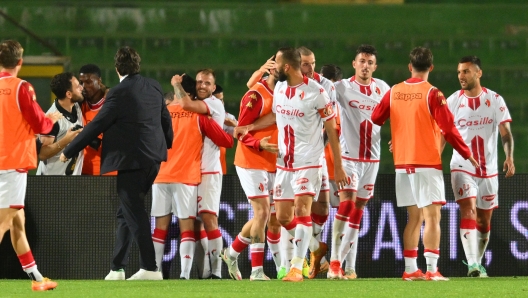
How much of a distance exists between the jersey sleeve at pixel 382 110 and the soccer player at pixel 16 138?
2669 millimetres

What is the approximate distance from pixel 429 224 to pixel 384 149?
20.4 feet

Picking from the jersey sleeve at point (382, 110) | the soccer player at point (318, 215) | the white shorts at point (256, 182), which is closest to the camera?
the jersey sleeve at point (382, 110)

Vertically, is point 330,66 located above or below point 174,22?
below

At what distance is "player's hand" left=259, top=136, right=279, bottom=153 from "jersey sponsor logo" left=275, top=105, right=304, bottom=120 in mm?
272

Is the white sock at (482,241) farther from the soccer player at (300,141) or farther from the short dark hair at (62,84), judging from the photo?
the short dark hair at (62,84)

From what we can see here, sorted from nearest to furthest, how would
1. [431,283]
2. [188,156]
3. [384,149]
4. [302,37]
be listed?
[431,283]
[188,156]
[384,149]
[302,37]

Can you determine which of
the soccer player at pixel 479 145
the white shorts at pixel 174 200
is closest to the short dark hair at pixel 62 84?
the white shorts at pixel 174 200

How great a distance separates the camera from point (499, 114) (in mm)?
8617

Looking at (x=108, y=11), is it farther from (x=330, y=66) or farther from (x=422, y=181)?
(x=422, y=181)

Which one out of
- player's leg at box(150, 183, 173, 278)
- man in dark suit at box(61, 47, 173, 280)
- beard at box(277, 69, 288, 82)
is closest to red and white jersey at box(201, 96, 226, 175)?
player's leg at box(150, 183, 173, 278)

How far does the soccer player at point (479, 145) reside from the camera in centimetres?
850

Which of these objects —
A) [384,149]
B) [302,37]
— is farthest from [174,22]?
[384,149]

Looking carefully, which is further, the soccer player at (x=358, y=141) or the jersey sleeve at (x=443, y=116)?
the soccer player at (x=358, y=141)

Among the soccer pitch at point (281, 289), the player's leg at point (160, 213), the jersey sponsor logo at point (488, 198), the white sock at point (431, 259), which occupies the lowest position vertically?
the soccer pitch at point (281, 289)
